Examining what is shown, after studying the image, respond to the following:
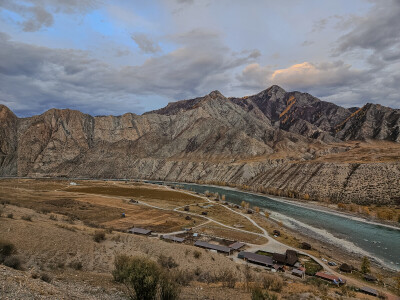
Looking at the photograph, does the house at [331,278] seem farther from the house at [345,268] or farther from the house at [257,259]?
the house at [257,259]

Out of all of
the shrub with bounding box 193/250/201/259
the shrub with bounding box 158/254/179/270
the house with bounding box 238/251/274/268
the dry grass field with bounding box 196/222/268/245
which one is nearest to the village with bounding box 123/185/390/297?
the house with bounding box 238/251/274/268

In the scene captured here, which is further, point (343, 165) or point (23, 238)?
point (343, 165)

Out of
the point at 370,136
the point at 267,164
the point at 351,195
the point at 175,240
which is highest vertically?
the point at 370,136

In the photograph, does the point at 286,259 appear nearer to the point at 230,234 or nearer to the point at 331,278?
the point at 331,278

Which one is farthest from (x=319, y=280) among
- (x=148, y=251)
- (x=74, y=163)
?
(x=74, y=163)

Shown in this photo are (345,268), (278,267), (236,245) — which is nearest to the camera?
(278,267)

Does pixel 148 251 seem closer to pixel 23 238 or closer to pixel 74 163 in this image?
pixel 23 238

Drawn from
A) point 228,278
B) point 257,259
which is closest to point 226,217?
point 257,259

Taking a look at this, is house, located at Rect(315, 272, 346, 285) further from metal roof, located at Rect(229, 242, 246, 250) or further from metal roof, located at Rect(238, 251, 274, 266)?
metal roof, located at Rect(229, 242, 246, 250)
